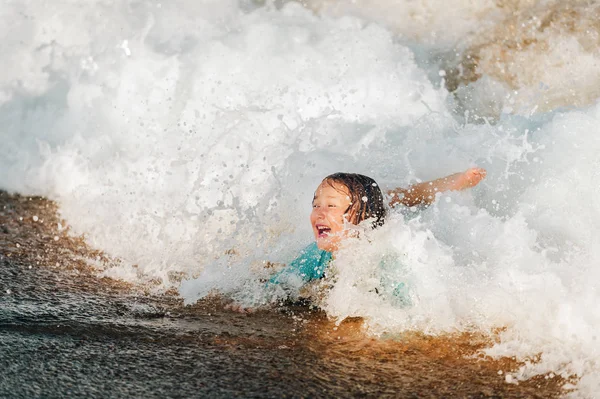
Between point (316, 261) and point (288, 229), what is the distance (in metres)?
0.77

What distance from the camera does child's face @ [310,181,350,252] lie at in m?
3.69

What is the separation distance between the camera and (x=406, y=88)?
6980mm

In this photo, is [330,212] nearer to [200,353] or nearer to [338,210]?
[338,210]

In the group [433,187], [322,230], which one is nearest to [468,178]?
[433,187]

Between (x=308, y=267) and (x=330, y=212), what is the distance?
0.34 meters

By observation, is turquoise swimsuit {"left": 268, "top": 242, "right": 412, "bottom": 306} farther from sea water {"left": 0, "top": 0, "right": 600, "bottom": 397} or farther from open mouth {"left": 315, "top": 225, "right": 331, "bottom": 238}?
open mouth {"left": 315, "top": 225, "right": 331, "bottom": 238}

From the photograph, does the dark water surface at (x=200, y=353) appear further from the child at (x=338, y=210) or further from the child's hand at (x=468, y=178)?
the child's hand at (x=468, y=178)

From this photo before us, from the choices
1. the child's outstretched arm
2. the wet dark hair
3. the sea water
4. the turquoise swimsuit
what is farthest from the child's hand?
the turquoise swimsuit

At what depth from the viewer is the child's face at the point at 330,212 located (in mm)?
3687

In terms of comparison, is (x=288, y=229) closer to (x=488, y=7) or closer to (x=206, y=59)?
(x=206, y=59)

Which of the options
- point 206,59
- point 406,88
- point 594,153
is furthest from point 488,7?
point 594,153

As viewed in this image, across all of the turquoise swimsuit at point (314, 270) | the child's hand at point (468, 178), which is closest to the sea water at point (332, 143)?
the turquoise swimsuit at point (314, 270)

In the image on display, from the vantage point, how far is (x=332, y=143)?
234 inches

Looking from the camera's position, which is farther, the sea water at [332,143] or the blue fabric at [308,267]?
the blue fabric at [308,267]
